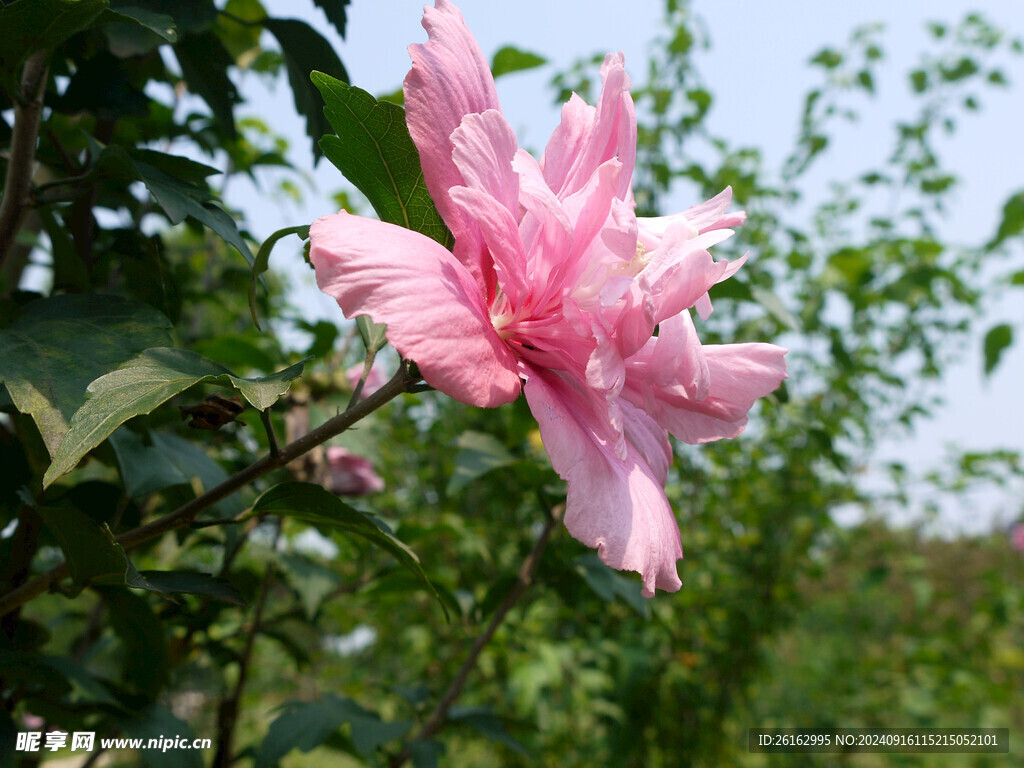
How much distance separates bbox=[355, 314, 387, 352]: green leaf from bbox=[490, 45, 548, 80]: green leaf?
644mm

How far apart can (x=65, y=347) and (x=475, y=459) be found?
27.1 inches

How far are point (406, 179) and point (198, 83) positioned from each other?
512 mm

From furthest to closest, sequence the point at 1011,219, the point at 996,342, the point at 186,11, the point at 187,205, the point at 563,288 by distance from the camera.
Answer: the point at 996,342 → the point at 1011,219 → the point at 186,11 → the point at 187,205 → the point at 563,288

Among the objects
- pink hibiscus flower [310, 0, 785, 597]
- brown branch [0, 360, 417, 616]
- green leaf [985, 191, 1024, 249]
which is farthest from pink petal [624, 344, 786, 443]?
green leaf [985, 191, 1024, 249]

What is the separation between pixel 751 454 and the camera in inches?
105

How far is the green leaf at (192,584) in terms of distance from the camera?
69 cm

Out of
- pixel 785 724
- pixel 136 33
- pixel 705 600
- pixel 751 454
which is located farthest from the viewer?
pixel 785 724

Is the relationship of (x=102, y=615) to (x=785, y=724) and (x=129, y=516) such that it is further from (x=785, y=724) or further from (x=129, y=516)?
(x=785, y=724)

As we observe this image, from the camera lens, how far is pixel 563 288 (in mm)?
594

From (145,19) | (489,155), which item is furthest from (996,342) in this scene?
(145,19)

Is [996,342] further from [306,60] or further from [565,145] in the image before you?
[306,60]

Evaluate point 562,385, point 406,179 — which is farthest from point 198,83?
point 562,385

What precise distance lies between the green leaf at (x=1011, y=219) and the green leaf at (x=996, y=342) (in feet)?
0.55

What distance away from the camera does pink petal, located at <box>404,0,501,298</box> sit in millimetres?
562
